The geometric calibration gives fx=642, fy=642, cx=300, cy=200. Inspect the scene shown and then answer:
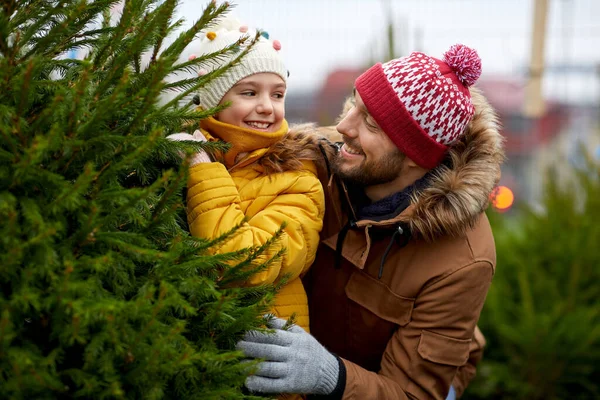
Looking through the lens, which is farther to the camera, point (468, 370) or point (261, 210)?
point (468, 370)

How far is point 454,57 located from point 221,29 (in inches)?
35.0

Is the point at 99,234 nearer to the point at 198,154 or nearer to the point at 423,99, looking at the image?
the point at 198,154

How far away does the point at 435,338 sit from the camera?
225 centimetres

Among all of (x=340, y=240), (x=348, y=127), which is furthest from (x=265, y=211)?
(x=348, y=127)

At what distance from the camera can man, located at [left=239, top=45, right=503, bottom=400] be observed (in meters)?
2.26

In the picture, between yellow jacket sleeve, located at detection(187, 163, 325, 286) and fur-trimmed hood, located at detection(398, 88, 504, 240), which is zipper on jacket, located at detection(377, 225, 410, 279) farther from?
yellow jacket sleeve, located at detection(187, 163, 325, 286)

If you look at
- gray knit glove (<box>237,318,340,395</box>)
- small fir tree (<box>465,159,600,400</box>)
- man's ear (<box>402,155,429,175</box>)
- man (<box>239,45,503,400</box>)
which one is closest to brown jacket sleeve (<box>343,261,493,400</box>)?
man (<box>239,45,503,400</box>)

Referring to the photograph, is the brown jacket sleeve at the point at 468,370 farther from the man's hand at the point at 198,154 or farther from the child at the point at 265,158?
the man's hand at the point at 198,154

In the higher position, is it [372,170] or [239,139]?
[239,139]

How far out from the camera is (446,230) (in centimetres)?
226

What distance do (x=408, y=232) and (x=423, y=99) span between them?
50 centimetres

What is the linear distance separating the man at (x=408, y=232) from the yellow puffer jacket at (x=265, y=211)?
0.75 feet

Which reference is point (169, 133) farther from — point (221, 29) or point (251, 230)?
point (221, 29)

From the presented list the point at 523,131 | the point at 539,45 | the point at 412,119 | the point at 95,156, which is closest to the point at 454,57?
the point at 412,119
